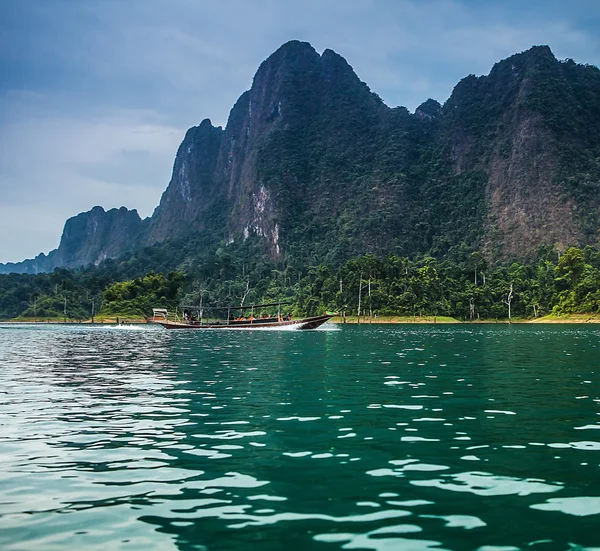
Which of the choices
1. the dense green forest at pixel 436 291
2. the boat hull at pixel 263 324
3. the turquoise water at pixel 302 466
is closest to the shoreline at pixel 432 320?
the dense green forest at pixel 436 291

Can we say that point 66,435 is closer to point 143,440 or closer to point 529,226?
point 143,440

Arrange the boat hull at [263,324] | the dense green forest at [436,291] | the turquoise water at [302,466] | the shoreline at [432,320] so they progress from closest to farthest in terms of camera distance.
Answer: the turquoise water at [302,466]
the boat hull at [263,324]
the shoreline at [432,320]
the dense green forest at [436,291]

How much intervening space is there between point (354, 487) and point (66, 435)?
6984 mm

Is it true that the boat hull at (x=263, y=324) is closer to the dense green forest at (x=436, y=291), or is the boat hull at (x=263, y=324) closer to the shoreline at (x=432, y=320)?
the shoreline at (x=432, y=320)

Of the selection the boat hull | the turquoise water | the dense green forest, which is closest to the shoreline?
the dense green forest

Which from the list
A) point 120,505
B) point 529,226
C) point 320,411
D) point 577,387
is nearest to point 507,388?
point 577,387

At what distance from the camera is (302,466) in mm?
10305

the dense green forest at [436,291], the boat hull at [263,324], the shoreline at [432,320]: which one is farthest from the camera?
the dense green forest at [436,291]

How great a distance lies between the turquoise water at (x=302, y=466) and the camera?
23.3 feet

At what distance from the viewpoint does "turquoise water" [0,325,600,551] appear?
23.3 ft

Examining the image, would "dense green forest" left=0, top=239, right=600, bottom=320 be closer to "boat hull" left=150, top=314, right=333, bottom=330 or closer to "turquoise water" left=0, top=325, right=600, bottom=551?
"boat hull" left=150, top=314, right=333, bottom=330

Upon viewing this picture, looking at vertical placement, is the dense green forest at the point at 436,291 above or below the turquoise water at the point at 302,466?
above

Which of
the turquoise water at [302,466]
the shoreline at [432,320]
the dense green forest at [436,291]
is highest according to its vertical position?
the dense green forest at [436,291]

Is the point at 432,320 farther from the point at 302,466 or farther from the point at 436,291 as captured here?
→ the point at 302,466
